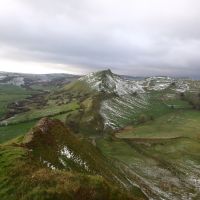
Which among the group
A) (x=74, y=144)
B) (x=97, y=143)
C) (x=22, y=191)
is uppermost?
(x=22, y=191)

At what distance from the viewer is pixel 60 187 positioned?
37188mm

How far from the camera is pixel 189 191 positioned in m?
101

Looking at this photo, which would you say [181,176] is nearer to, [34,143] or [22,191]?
[34,143]

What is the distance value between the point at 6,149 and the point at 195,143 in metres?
121

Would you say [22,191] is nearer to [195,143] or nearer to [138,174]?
[138,174]

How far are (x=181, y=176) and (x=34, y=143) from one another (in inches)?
2504

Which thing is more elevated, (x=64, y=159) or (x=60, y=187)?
(x=60, y=187)

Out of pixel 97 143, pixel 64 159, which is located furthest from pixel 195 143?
pixel 64 159

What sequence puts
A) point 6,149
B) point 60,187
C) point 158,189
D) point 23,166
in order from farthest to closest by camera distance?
point 158,189
point 6,149
point 23,166
point 60,187

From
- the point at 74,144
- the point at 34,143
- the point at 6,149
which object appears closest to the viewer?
the point at 6,149

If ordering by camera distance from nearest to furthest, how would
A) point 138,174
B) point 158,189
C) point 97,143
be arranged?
point 158,189, point 138,174, point 97,143

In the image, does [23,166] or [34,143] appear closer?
[23,166]

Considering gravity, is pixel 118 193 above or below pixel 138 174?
above

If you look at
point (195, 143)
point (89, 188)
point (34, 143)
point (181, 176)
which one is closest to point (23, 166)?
point (89, 188)
